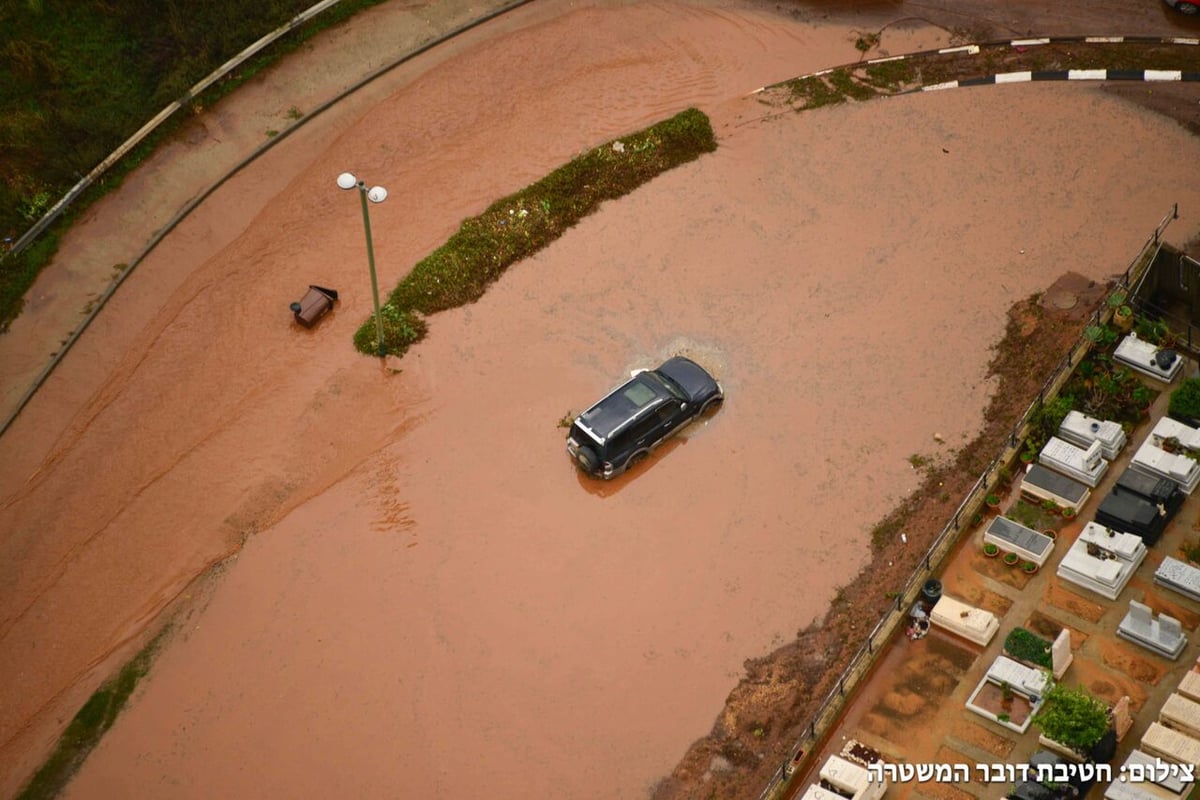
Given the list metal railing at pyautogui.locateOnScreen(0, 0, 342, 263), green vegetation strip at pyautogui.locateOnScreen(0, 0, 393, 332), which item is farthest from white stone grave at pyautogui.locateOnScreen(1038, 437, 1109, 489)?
metal railing at pyautogui.locateOnScreen(0, 0, 342, 263)

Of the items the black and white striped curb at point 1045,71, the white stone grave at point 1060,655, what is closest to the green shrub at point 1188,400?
the white stone grave at point 1060,655

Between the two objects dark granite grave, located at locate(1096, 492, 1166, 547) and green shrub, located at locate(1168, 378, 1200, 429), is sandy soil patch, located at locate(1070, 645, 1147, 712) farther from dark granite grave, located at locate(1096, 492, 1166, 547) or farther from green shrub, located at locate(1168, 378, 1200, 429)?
green shrub, located at locate(1168, 378, 1200, 429)

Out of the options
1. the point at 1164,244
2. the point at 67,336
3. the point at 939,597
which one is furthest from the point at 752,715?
the point at 67,336

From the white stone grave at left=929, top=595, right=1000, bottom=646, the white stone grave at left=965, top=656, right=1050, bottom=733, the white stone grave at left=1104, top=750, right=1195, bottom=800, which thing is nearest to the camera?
the white stone grave at left=1104, top=750, right=1195, bottom=800

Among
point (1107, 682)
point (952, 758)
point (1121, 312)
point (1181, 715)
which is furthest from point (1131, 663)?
point (1121, 312)

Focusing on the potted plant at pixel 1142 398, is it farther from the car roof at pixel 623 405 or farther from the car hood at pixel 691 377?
the car roof at pixel 623 405

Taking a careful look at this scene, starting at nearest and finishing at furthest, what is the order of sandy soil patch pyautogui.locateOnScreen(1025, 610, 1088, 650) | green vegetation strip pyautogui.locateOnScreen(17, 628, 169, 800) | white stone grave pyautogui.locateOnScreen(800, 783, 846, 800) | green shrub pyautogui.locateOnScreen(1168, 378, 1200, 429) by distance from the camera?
white stone grave pyautogui.locateOnScreen(800, 783, 846, 800)
green vegetation strip pyautogui.locateOnScreen(17, 628, 169, 800)
sandy soil patch pyautogui.locateOnScreen(1025, 610, 1088, 650)
green shrub pyautogui.locateOnScreen(1168, 378, 1200, 429)

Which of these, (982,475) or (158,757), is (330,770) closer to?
(158,757)

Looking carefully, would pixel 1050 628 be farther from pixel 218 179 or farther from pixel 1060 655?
pixel 218 179
